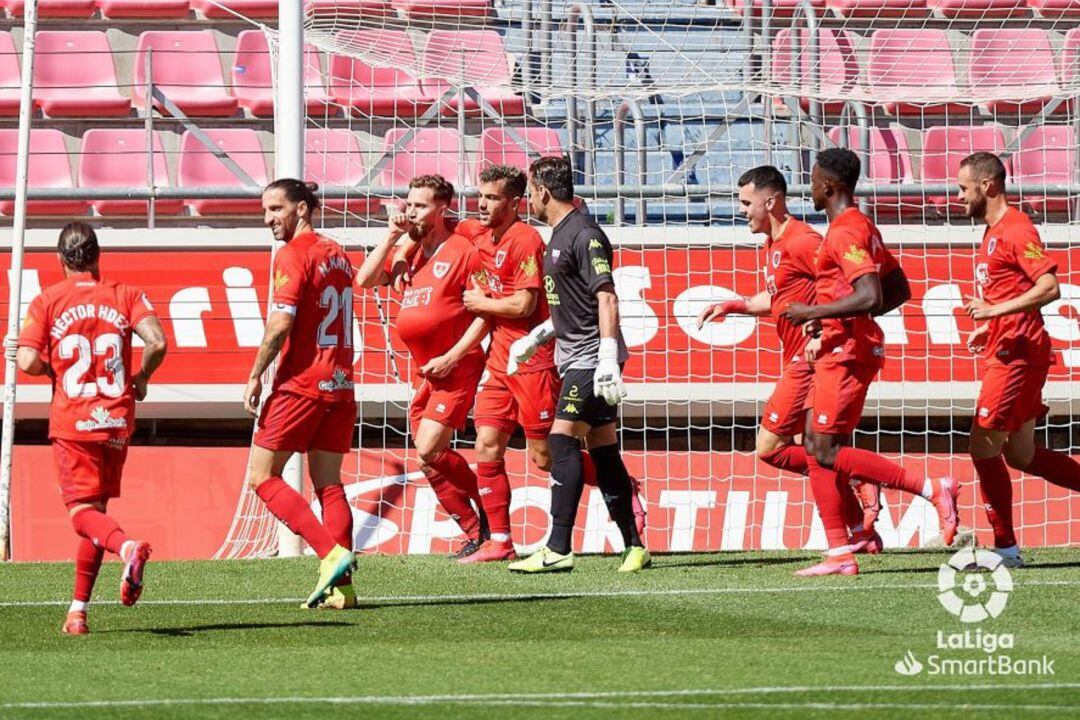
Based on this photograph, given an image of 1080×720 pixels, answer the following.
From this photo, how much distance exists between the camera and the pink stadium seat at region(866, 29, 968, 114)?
41.9ft

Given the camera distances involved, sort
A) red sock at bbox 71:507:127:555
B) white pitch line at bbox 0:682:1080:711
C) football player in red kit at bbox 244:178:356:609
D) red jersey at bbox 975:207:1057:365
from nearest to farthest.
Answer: white pitch line at bbox 0:682:1080:711 → red sock at bbox 71:507:127:555 → football player in red kit at bbox 244:178:356:609 → red jersey at bbox 975:207:1057:365

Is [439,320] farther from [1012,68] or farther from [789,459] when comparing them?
[1012,68]

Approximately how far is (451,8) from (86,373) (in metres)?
7.74

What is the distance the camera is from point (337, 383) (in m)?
7.29

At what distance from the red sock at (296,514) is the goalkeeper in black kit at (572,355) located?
153 centimetres

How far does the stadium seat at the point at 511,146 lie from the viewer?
45.8 ft

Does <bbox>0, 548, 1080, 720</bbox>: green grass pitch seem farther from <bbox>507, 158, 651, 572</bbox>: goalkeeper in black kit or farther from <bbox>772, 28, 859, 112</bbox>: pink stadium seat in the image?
<bbox>772, 28, 859, 112</bbox>: pink stadium seat

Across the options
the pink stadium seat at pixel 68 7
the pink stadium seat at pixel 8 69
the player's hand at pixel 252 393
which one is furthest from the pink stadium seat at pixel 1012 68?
the pink stadium seat at pixel 8 69

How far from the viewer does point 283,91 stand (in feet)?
33.5

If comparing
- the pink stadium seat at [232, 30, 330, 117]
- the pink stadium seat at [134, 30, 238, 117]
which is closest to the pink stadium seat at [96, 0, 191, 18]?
the pink stadium seat at [134, 30, 238, 117]

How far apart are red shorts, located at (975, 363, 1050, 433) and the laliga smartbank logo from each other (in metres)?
0.71

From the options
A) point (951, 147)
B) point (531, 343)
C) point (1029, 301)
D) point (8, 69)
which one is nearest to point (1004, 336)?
point (1029, 301)

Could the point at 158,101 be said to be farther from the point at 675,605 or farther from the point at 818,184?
the point at 675,605

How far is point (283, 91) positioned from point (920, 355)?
5.49 m
